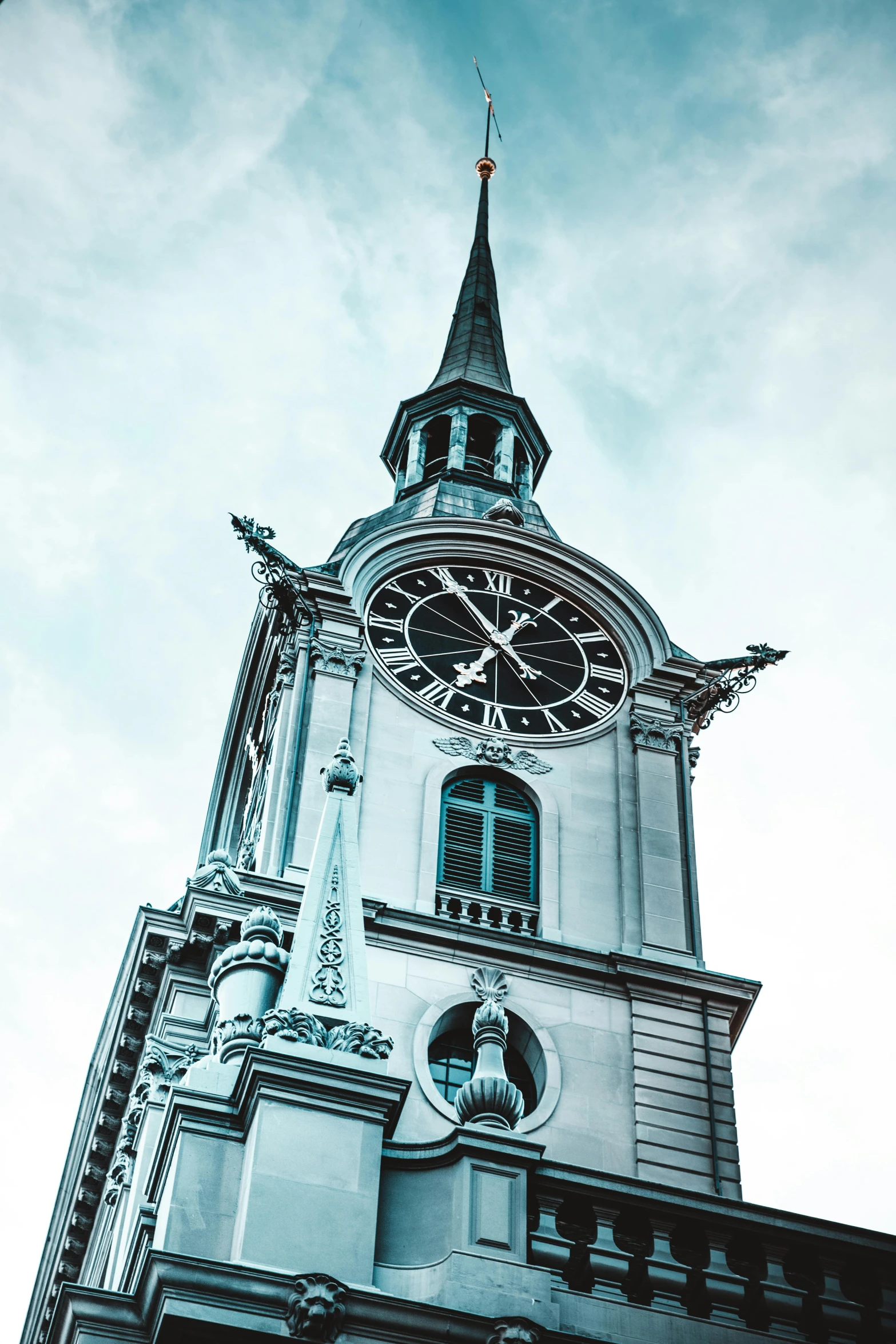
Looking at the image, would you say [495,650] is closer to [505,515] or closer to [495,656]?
[495,656]

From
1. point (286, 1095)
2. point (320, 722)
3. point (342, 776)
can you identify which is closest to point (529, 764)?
point (320, 722)

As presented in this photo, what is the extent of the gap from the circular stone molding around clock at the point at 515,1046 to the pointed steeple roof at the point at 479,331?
Answer: 22.7 metres

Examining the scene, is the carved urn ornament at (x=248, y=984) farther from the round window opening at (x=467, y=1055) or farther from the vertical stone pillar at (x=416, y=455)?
the vertical stone pillar at (x=416, y=455)

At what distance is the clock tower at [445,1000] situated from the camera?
12820mm

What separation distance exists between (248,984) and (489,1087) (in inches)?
93.7

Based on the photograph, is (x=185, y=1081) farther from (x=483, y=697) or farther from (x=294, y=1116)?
(x=483, y=697)

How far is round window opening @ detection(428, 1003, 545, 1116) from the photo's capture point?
2697 cm

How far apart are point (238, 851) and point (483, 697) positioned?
648 cm

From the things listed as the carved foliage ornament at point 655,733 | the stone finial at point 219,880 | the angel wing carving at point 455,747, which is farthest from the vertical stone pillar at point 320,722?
the carved foliage ornament at point 655,733

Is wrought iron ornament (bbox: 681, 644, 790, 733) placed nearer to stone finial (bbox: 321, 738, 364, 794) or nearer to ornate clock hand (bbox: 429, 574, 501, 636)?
ornate clock hand (bbox: 429, 574, 501, 636)

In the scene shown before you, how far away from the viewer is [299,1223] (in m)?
12.8

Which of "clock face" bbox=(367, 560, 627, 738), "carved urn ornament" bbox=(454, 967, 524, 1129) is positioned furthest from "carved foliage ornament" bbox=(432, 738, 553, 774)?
"carved urn ornament" bbox=(454, 967, 524, 1129)

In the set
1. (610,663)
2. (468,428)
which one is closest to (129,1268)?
(610,663)

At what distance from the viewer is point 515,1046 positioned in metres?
27.7
